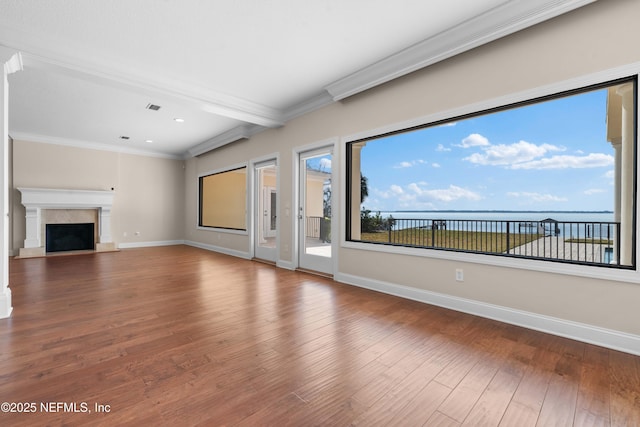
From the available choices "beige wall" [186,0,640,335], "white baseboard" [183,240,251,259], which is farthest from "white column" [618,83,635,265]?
"white baseboard" [183,240,251,259]

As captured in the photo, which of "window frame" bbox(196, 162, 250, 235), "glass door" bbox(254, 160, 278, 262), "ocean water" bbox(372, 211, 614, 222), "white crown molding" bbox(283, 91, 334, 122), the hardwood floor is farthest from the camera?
"window frame" bbox(196, 162, 250, 235)

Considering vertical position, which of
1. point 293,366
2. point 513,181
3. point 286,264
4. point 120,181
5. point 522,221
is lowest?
point 293,366

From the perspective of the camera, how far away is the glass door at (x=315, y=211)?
A: 15.3 ft

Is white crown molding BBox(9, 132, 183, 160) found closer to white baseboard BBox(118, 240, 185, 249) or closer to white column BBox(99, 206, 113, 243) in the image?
white column BBox(99, 206, 113, 243)

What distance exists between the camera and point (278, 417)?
56.9 inches

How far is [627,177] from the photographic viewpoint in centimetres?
239

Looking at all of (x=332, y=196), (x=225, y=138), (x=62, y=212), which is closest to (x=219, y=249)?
(x=225, y=138)

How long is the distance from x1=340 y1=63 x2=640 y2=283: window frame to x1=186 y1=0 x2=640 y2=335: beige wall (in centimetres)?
5

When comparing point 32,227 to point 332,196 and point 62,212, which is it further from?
point 332,196

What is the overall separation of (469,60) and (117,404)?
4040 mm

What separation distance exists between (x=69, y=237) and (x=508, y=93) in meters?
9.54

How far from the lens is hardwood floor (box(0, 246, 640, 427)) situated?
4.87 feet

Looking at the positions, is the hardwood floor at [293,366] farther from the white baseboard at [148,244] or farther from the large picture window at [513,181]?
the white baseboard at [148,244]

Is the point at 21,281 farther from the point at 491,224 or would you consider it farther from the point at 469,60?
the point at 491,224
